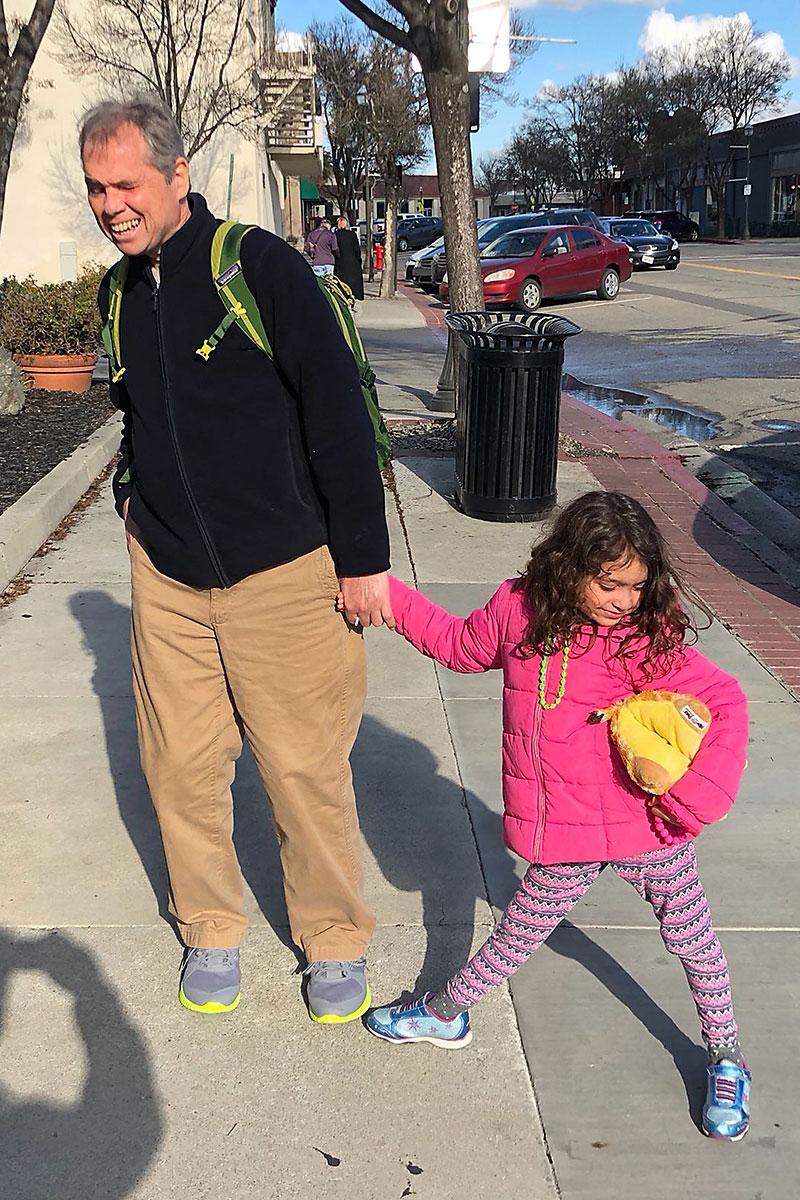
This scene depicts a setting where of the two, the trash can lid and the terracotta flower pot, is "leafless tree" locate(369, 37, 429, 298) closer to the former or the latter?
the terracotta flower pot

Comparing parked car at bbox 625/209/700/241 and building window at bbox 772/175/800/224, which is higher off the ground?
building window at bbox 772/175/800/224

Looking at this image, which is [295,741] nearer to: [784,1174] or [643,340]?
[784,1174]

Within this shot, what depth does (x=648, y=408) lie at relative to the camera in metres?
12.5

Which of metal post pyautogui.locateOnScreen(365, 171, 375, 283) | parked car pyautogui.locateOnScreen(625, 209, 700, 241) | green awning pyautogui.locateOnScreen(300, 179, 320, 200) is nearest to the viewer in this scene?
metal post pyautogui.locateOnScreen(365, 171, 375, 283)

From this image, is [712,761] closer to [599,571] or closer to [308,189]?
[599,571]

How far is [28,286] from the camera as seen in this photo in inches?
458

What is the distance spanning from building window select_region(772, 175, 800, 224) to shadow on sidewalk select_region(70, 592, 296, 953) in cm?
6841

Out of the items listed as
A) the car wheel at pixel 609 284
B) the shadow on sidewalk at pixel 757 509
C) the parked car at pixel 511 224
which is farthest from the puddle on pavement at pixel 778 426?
the parked car at pixel 511 224

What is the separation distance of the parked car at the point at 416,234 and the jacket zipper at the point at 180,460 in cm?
4890

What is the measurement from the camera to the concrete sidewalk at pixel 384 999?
2.31 m

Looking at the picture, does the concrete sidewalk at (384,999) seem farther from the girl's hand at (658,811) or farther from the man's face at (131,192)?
the man's face at (131,192)

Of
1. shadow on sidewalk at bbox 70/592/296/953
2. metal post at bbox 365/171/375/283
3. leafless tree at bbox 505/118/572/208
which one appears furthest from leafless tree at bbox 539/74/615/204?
shadow on sidewalk at bbox 70/592/296/953

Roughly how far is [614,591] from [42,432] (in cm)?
730

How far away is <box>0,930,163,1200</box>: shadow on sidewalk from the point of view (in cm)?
227
